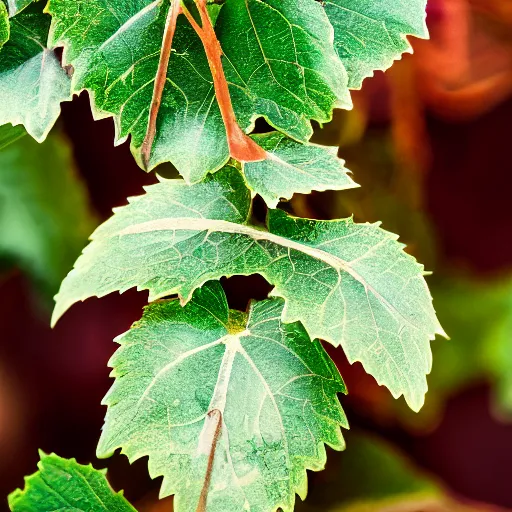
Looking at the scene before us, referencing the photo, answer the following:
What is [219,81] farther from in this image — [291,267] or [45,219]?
[45,219]

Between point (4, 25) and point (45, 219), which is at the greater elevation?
point (4, 25)

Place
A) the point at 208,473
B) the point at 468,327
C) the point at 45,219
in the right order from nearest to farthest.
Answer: the point at 208,473 < the point at 45,219 < the point at 468,327

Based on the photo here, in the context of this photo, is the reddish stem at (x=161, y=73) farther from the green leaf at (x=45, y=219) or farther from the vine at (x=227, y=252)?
the green leaf at (x=45, y=219)

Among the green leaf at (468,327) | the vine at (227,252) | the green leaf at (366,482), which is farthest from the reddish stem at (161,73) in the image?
the green leaf at (468,327)

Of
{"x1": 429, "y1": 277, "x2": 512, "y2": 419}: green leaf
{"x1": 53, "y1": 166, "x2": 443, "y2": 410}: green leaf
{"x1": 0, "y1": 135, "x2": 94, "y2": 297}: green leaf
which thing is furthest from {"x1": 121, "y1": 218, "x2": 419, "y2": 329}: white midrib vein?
{"x1": 429, "y1": 277, "x2": 512, "y2": 419}: green leaf

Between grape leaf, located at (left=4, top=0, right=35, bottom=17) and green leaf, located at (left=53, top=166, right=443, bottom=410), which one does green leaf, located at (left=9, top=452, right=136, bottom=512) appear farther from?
grape leaf, located at (left=4, top=0, right=35, bottom=17)

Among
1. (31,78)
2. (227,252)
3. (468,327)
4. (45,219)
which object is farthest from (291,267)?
(468,327)

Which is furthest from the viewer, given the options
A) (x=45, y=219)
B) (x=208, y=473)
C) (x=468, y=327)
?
(x=468, y=327)
